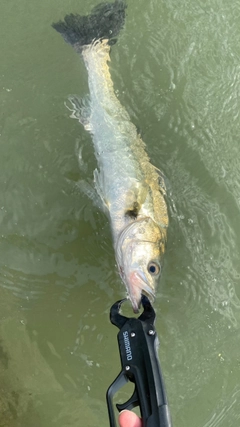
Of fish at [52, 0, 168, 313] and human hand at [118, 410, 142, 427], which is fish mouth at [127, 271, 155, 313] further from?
human hand at [118, 410, 142, 427]

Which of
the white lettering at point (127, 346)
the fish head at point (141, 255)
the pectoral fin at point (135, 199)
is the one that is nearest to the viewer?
the white lettering at point (127, 346)

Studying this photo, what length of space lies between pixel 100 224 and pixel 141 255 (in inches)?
30.7

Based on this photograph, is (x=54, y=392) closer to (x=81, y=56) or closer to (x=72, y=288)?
(x=72, y=288)

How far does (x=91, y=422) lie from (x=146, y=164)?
91.5 inches

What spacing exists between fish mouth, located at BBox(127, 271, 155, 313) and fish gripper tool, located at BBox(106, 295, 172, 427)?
0.25m

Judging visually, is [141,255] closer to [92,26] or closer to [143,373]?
[143,373]

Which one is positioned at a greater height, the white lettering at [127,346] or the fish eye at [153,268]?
the white lettering at [127,346]

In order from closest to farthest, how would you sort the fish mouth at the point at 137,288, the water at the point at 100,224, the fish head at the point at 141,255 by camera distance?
1. the fish mouth at the point at 137,288
2. the fish head at the point at 141,255
3. the water at the point at 100,224

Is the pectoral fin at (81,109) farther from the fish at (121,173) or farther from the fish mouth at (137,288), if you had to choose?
the fish mouth at (137,288)

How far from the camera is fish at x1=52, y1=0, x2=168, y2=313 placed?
10.3ft

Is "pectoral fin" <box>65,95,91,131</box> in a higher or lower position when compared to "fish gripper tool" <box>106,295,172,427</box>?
higher

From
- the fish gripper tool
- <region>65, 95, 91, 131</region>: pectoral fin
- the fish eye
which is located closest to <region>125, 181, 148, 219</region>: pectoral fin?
the fish eye

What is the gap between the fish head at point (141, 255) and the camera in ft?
9.84

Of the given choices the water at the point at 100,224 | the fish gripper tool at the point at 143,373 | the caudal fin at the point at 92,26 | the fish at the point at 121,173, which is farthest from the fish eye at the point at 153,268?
the caudal fin at the point at 92,26
